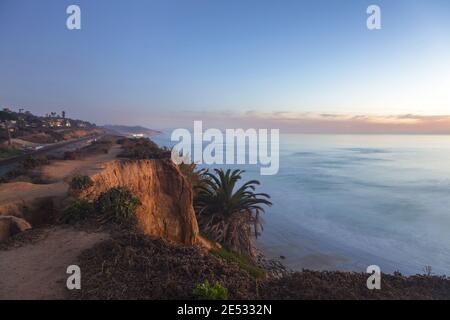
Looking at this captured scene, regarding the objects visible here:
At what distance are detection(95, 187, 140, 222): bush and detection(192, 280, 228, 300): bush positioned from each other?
4.07 meters

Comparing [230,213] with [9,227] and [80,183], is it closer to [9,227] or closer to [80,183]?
[80,183]

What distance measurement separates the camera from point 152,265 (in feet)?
19.2

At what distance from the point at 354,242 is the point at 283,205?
1163 cm

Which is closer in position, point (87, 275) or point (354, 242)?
point (87, 275)

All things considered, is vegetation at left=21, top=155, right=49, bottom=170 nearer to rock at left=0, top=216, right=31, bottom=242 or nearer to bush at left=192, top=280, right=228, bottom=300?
rock at left=0, top=216, right=31, bottom=242

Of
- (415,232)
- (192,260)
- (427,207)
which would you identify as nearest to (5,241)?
(192,260)

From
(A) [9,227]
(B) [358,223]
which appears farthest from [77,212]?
(B) [358,223]

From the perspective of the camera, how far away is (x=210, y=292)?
479 centimetres

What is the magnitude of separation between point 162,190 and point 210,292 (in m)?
11.1

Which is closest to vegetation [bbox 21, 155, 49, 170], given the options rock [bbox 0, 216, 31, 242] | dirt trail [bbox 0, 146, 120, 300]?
rock [bbox 0, 216, 31, 242]
